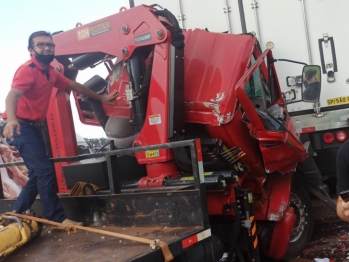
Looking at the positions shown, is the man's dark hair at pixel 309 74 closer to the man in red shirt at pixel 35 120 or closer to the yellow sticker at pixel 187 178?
the yellow sticker at pixel 187 178

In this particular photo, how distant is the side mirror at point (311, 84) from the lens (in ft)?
14.3

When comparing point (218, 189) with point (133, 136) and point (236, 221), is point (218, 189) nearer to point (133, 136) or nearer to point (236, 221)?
point (236, 221)

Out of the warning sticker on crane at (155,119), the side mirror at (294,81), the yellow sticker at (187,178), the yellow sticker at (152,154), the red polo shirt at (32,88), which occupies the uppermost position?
the red polo shirt at (32,88)

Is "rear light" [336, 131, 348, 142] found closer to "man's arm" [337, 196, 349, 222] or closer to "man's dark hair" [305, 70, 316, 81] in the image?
"man's dark hair" [305, 70, 316, 81]

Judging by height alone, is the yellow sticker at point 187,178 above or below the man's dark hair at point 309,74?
below

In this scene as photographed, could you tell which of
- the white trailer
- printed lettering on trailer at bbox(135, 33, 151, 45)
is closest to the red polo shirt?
printed lettering on trailer at bbox(135, 33, 151, 45)

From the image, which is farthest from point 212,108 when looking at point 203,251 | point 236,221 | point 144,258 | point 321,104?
point 321,104

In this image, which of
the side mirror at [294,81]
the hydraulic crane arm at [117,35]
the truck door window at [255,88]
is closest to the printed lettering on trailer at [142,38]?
the hydraulic crane arm at [117,35]

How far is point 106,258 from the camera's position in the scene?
8.00ft

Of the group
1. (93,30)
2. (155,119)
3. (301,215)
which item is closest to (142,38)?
(93,30)

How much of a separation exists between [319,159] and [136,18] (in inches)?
113

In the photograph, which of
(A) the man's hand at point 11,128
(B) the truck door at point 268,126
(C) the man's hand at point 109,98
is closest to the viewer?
(A) the man's hand at point 11,128

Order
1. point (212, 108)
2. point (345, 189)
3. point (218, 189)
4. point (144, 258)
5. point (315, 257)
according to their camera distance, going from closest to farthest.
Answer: point (345, 189) → point (144, 258) → point (218, 189) → point (212, 108) → point (315, 257)

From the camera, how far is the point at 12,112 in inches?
121
